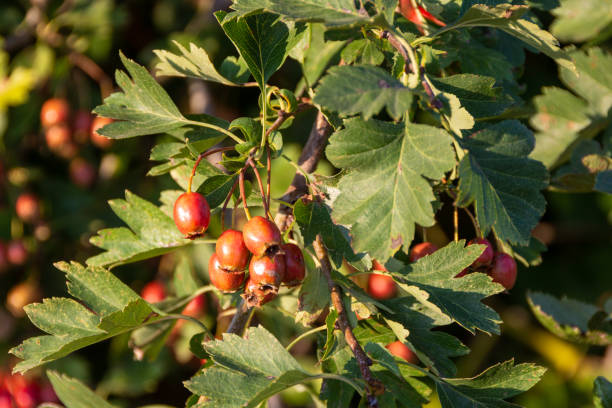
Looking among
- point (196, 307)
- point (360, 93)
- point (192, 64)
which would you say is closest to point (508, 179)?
point (360, 93)

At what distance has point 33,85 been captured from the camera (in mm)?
2051

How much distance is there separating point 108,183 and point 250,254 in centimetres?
136

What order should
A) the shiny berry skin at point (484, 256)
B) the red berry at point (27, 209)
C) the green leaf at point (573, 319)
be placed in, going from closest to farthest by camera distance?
the shiny berry skin at point (484, 256), the green leaf at point (573, 319), the red berry at point (27, 209)

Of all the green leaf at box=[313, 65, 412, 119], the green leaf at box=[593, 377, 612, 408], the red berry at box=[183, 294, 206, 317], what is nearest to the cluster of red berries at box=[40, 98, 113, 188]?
the red berry at box=[183, 294, 206, 317]

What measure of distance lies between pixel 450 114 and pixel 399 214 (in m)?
0.13

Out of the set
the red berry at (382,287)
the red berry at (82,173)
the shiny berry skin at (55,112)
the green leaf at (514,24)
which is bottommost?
the red berry at (82,173)

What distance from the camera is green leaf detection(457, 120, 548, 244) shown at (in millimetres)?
755

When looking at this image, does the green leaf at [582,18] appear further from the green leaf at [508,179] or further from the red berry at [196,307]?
the red berry at [196,307]

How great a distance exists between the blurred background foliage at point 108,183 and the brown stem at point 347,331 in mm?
913

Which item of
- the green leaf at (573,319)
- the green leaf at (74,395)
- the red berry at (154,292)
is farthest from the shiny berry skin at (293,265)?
the red berry at (154,292)

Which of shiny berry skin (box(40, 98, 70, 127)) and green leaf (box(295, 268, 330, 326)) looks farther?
shiny berry skin (box(40, 98, 70, 127))

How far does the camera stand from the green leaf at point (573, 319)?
1156 millimetres

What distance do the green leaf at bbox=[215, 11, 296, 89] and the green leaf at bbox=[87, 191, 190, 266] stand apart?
0.32 m

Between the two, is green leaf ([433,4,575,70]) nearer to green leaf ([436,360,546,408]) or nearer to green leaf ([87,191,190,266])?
green leaf ([436,360,546,408])
